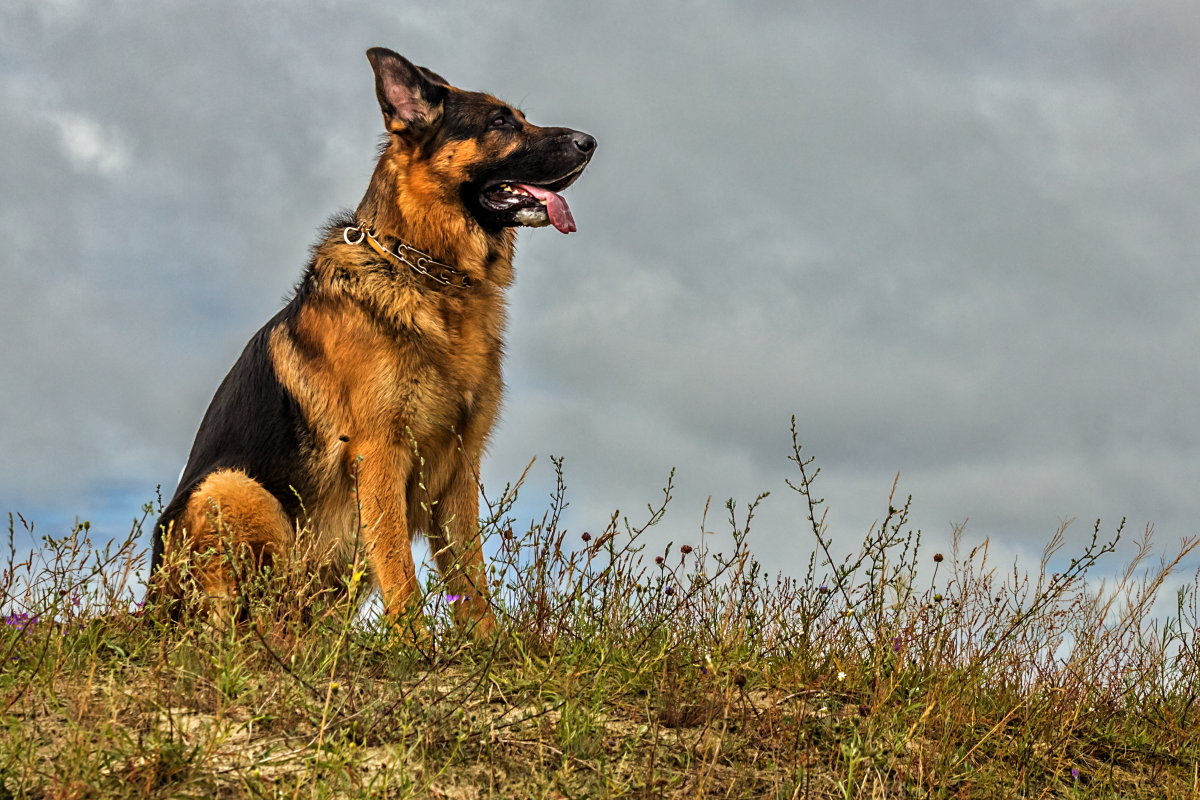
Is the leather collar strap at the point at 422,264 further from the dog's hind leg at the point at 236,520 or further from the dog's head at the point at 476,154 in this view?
the dog's hind leg at the point at 236,520

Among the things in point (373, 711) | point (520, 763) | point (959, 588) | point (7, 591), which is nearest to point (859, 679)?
point (959, 588)

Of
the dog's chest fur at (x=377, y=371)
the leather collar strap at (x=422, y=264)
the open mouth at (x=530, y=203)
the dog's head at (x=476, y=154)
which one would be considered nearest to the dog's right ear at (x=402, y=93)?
the dog's head at (x=476, y=154)

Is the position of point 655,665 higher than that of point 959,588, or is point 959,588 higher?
point 959,588

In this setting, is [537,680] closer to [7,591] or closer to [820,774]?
[820,774]

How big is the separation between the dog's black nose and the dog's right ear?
83cm

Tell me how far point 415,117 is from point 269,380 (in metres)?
1.80

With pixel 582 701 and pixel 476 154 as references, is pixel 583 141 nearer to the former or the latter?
pixel 476 154

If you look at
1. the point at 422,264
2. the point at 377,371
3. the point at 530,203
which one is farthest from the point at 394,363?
the point at 530,203

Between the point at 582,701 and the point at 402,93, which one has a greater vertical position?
the point at 402,93

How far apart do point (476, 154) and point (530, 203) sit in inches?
17.1

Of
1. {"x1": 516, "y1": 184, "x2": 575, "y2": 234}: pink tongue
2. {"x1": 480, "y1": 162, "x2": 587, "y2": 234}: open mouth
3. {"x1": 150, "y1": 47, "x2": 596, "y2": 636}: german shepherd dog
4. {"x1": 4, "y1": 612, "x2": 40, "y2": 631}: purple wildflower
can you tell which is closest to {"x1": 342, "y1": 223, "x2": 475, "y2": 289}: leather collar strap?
{"x1": 150, "y1": 47, "x2": 596, "y2": 636}: german shepherd dog

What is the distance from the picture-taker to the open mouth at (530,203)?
6.35 m

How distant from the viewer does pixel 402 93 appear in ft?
20.9

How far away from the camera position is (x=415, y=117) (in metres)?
6.38
